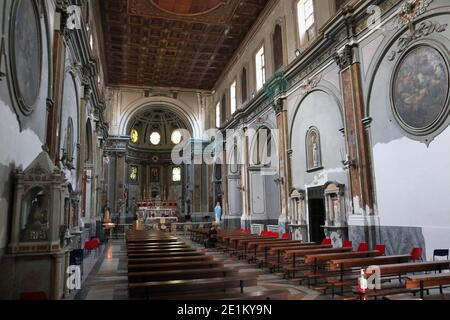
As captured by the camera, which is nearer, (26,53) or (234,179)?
(26,53)

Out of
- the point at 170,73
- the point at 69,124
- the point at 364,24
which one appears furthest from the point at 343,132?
the point at 170,73

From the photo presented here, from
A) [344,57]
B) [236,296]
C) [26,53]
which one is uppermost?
[344,57]

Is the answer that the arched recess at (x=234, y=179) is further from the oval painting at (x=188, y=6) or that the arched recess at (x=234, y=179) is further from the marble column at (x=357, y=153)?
the marble column at (x=357, y=153)

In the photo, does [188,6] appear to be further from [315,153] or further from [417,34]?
[417,34]

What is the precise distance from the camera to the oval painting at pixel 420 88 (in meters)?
7.75

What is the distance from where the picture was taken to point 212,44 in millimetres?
20516

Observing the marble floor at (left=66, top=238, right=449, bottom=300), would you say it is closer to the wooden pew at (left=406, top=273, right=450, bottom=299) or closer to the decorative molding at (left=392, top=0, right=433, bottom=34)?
the wooden pew at (left=406, top=273, right=450, bottom=299)

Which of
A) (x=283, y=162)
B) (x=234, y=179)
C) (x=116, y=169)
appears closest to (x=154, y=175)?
(x=116, y=169)

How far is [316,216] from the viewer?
13000 mm

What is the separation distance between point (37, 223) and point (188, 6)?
1375 cm

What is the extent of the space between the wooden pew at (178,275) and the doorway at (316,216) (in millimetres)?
8007

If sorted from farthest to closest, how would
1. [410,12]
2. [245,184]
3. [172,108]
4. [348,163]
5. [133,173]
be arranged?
1. [133,173]
2. [172,108]
3. [245,184]
4. [348,163]
5. [410,12]

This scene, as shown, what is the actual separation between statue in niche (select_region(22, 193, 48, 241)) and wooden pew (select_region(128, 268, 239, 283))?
1777 millimetres

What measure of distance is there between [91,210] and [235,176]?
29.7ft
